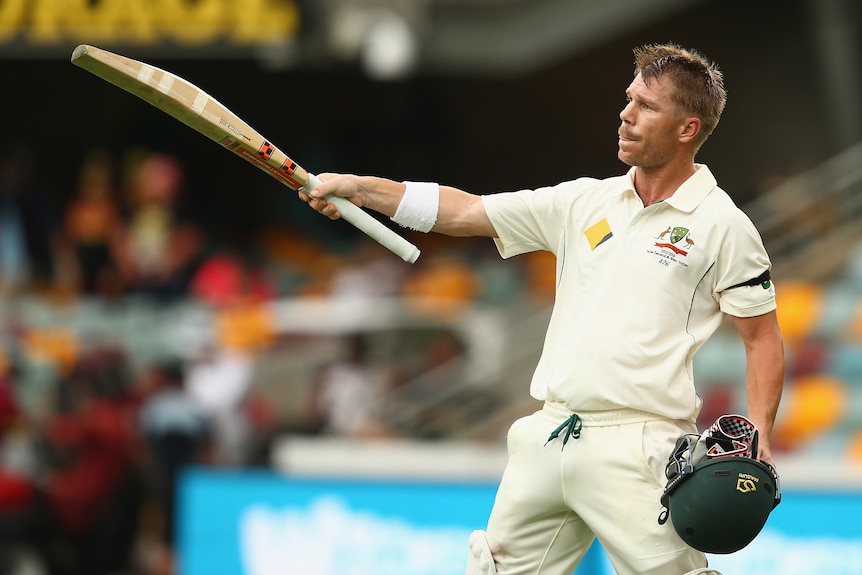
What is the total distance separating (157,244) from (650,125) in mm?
8688

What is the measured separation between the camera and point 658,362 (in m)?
4.61

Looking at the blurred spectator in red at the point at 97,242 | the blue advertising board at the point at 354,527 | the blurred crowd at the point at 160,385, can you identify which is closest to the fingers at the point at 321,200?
the blue advertising board at the point at 354,527

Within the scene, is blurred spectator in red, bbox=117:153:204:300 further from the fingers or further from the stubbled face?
the stubbled face

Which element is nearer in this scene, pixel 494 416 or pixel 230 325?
pixel 494 416

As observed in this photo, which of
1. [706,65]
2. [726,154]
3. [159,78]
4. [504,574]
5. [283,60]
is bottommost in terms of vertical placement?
[504,574]

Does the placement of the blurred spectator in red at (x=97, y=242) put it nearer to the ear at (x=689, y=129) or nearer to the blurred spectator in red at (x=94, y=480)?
the blurred spectator in red at (x=94, y=480)

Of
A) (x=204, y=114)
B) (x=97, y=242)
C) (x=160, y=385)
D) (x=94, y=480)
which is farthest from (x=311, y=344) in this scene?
(x=204, y=114)

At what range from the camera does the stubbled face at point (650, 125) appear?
15.2 feet

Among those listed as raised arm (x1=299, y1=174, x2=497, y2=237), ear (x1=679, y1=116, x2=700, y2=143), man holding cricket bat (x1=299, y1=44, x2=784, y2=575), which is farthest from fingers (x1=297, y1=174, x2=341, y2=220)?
ear (x1=679, y1=116, x2=700, y2=143)

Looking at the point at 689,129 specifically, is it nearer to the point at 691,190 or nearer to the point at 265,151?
the point at 691,190

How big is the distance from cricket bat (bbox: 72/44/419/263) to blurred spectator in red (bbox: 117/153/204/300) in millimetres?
7482

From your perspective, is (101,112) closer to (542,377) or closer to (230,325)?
(230,325)

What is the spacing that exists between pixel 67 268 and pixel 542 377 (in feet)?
31.5

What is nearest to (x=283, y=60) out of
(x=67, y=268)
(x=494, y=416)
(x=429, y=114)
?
(x=67, y=268)
